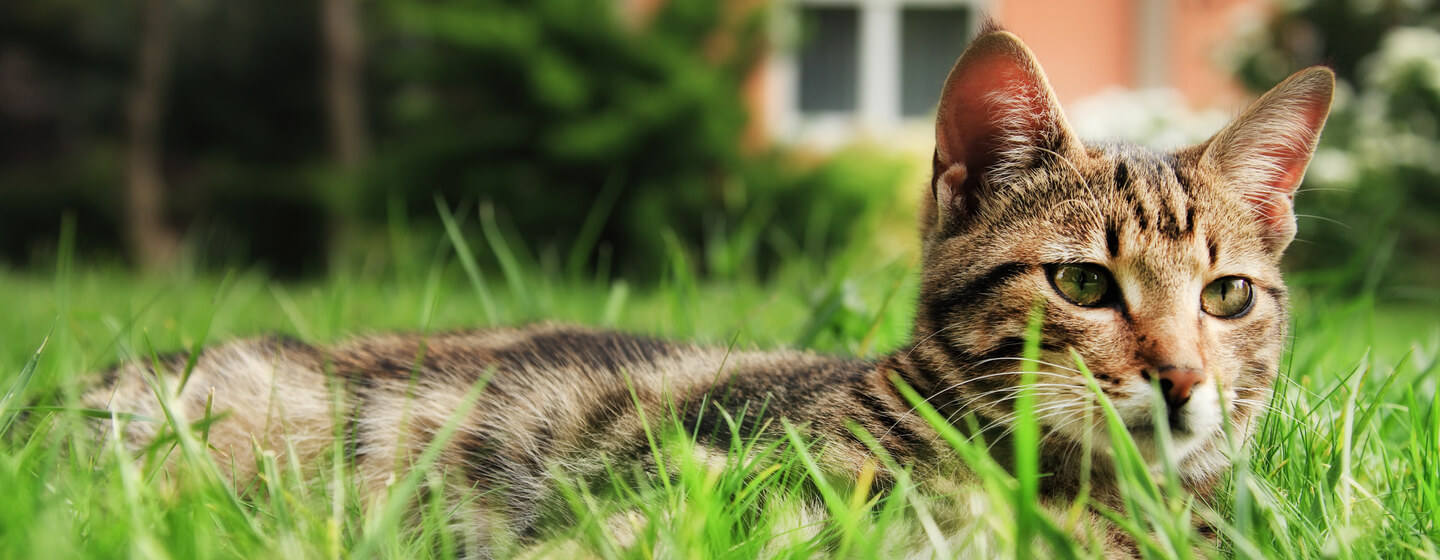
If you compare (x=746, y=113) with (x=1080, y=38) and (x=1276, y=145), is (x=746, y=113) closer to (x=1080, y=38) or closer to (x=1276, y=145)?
(x=1080, y=38)

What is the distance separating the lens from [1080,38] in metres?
9.75

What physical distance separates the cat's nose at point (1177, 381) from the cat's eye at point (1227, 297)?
229mm

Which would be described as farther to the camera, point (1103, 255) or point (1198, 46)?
point (1198, 46)

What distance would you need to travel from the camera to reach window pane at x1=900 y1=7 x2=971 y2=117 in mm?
9977

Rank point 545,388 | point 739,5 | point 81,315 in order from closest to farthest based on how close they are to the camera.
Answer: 1. point 545,388
2. point 81,315
3. point 739,5

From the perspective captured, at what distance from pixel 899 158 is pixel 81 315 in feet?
21.7

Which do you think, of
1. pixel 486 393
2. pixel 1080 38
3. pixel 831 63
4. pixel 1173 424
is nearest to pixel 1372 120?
pixel 1080 38

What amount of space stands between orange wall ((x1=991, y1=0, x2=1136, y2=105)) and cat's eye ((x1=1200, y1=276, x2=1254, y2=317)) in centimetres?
850

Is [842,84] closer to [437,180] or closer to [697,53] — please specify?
[697,53]

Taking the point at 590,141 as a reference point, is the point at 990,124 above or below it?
above

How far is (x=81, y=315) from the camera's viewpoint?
7.39ft

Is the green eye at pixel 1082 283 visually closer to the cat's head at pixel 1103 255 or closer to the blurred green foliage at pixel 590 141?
the cat's head at pixel 1103 255

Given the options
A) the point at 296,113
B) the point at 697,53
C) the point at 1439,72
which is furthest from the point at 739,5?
the point at 296,113

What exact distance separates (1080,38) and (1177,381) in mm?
9258
